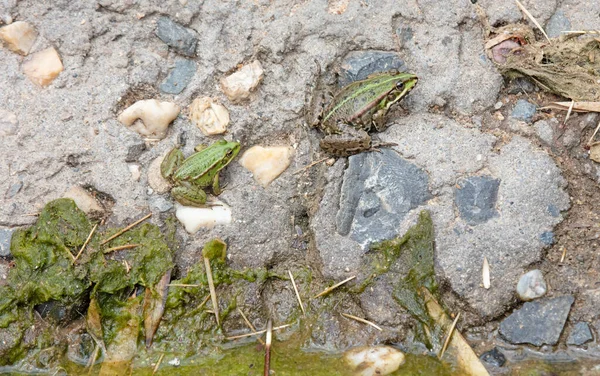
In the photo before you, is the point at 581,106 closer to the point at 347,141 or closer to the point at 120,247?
Result: the point at 347,141

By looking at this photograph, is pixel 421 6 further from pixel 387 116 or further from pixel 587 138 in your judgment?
pixel 587 138

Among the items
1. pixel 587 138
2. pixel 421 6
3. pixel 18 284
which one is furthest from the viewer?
pixel 421 6

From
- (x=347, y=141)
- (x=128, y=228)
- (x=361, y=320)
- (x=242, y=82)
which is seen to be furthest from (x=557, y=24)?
(x=128, y=228)

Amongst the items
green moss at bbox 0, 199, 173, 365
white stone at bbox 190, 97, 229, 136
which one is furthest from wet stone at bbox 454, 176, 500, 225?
green moss at bbox 0, 199, 173, 365

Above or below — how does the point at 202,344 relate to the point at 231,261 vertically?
below

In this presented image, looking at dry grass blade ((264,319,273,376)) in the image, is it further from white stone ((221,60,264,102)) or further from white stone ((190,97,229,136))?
white stone ((221,60,264,102))

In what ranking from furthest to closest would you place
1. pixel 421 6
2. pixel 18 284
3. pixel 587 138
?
pixel 421 6
pixel 587 138
pixel 18 284

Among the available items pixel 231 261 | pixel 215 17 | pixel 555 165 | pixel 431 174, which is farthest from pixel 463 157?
pixel 215 17

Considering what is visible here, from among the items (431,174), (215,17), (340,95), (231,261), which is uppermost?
(215,17)
